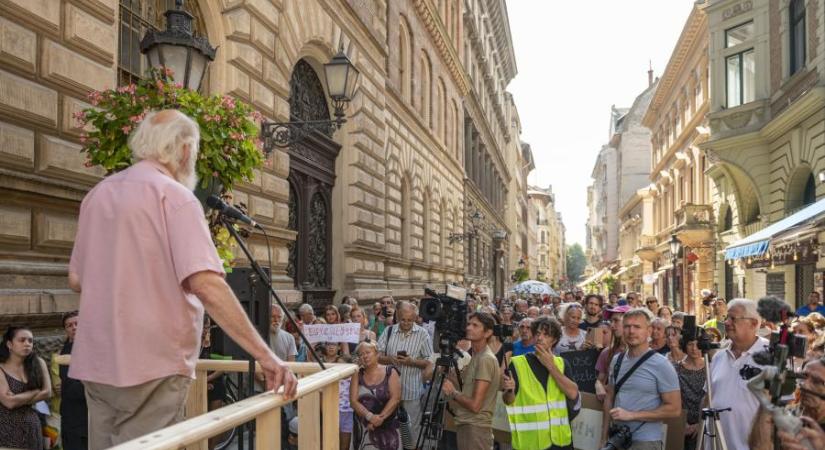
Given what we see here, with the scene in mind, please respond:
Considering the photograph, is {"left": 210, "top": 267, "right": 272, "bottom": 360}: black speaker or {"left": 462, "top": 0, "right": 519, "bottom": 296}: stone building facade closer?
{"left": 210, "top": 267, "right": 272, "bottom": 360}: black speaker

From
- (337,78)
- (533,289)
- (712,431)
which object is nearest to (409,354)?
(712,431)

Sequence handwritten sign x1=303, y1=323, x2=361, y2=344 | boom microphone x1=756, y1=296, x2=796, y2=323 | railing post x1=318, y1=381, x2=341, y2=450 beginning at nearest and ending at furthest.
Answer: railing post x1=318, y1=381, x2=341, y2=450 < boom microphone x1=756, y1=296, x2=796, y2=323 < handwritten sign x1=303, y1=323, x2=361, y2=344

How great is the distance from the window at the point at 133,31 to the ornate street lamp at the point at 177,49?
5.97ft

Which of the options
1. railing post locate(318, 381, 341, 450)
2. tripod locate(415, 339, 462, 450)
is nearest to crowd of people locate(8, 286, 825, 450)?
tripod locate(415, 339, 462, 450)

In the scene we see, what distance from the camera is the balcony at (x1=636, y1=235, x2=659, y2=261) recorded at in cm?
5040

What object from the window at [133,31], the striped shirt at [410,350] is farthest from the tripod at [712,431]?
the window at [133,31]

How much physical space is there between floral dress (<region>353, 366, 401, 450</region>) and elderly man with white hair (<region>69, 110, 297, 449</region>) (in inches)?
187

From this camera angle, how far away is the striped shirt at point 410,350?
838 centimetres

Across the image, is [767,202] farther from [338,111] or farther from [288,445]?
[288,445]

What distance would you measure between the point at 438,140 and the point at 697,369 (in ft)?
67.6

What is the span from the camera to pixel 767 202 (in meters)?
24.7

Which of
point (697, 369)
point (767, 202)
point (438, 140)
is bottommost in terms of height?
point (697, 369)

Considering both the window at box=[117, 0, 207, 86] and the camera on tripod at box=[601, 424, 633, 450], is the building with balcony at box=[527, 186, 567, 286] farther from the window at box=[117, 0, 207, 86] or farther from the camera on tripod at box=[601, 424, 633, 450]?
the camera on tripod at box=[601, 424, 633, 450]

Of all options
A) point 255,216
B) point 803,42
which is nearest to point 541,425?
point 255,216
